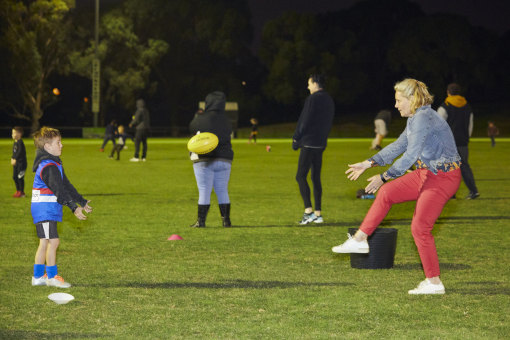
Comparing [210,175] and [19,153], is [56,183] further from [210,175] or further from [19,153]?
[19,153]

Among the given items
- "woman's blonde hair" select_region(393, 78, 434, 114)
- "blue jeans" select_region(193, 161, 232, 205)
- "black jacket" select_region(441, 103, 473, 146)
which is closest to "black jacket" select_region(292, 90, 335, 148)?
"blue jeans" select_region(193, 161, 232, 205)

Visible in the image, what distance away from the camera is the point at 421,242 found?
675 centimetres

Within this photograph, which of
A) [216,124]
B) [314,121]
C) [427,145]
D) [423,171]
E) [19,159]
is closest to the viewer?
[427,145]

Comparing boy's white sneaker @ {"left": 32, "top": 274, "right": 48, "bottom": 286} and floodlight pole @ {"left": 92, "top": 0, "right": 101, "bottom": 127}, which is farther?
floodlight pole @ {"left": 92, "top": 0, "right": 101, "bottom": 127}

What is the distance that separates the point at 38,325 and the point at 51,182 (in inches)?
56.2

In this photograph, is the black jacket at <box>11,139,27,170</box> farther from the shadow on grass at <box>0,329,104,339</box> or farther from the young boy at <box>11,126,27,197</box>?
the shadow on grass at <box>0,329,104,339</box>

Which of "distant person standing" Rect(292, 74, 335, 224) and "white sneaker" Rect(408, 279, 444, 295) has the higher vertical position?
"distant person standing" Rect(292, 74, 335, 224)

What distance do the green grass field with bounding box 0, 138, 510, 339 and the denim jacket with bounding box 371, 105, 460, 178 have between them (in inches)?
45.5

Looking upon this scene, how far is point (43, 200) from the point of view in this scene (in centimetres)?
710

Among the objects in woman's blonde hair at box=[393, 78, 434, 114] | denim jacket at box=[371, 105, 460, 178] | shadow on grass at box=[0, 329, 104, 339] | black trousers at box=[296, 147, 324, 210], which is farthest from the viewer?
black trousers at box=[296, 147, 324, 210]

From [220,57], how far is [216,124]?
65.9 meters

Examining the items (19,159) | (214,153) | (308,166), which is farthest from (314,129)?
(19,159)

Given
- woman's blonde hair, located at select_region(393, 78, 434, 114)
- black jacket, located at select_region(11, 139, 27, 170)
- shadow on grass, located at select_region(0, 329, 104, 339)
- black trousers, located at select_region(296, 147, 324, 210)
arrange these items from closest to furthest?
shadow on grass, located at select_region(0, 329, 104, 339) < woman's blonde hair, located at select_region(393, 78, 434, 114) < black trousers, located at select_region(296, 147, 324, 210) < black jacket, located at select_region(11, 139, 27, 170)

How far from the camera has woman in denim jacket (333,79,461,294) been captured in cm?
656
